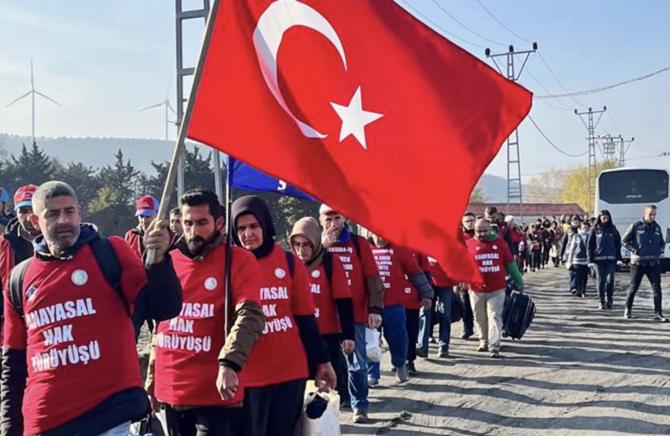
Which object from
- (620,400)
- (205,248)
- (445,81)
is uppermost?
(445,81)

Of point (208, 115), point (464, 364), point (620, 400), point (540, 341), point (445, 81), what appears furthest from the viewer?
point (540, 341)

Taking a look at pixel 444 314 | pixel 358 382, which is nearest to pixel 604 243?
pixel 444 314

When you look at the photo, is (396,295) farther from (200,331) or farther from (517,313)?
(200,331)

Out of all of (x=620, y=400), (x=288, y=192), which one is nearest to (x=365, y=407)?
(x=288, y=192)

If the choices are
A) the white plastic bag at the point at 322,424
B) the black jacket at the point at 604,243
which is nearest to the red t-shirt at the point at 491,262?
the black jacket at the point at 604,243

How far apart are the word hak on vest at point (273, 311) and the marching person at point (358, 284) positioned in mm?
2215

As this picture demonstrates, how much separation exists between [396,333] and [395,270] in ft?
2.35

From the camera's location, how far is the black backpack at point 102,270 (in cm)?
345

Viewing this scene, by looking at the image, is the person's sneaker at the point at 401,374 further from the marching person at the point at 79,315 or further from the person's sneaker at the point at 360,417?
the marching person at the point at 79,315

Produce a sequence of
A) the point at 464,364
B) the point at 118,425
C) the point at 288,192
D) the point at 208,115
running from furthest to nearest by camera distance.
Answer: the point at 464,364 → the point at 288,192 → the point at 208,115 → the point at 118,425

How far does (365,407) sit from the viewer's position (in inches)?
275

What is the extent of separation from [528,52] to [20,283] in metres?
37.9

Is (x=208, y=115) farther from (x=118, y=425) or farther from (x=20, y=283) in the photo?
(x=118, y=425)

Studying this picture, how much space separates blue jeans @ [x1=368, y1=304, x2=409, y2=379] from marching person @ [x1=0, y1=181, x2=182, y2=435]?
4.99 metres
